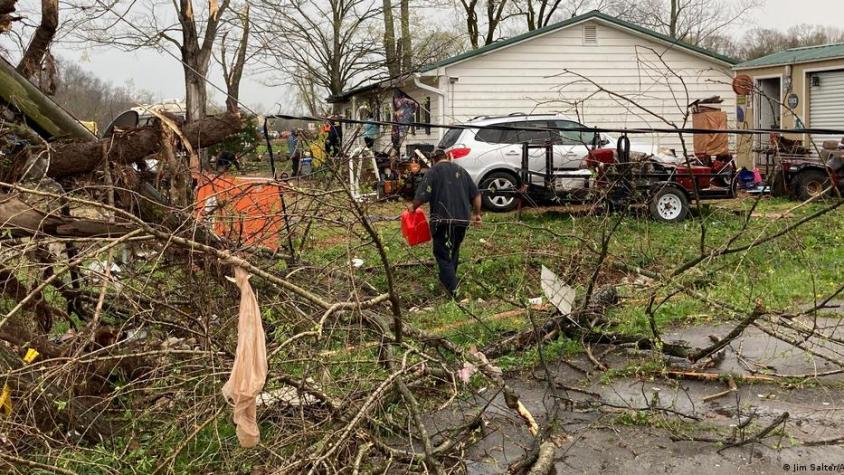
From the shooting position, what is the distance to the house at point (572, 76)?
64.0ft

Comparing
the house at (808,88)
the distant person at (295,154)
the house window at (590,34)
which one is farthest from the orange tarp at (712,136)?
the distant person at (295,154)

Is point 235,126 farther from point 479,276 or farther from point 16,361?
point 479,276

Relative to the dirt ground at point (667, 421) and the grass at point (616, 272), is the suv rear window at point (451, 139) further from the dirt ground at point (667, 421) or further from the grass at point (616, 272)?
the dirt ground at point (667, 421)

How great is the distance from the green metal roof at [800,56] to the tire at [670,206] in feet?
25.3

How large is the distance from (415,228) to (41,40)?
13.4 feet

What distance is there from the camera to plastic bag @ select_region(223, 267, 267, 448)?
3438 mm

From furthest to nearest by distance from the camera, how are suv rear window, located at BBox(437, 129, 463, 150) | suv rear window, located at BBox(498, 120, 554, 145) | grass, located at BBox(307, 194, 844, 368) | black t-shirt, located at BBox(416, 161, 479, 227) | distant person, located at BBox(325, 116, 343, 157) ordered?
suv rear window, located at BBox(437, 129, 463, 150) → suv rear window, located at BBox(498, 120, 554, 145) → black t-shirt, located at BBox(416, 161, 479, 227) → grass, located at BBox(307, 194, 844, 368) → distant person, located at BBox(325, 116, 343, 157)

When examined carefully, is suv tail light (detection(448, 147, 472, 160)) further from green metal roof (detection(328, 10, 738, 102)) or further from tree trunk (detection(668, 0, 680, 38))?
tree trunk (detection(668, 0, 680, 38))

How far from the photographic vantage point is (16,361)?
4312mm

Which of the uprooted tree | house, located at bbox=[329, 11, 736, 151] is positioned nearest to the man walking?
the uprooted tree

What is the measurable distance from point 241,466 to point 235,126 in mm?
2461

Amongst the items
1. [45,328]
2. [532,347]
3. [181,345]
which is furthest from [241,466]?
[532,347]

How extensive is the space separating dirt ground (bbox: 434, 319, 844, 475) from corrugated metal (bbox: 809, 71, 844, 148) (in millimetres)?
14424

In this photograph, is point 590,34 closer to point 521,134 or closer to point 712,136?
point 521,134
